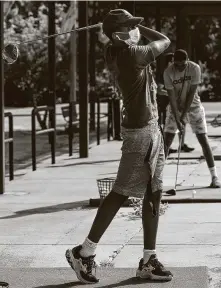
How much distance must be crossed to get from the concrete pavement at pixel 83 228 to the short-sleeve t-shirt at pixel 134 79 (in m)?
1.18

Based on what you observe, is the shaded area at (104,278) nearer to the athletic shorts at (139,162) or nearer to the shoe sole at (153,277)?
the shoe sole at (153,277)

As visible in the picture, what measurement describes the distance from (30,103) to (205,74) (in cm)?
867

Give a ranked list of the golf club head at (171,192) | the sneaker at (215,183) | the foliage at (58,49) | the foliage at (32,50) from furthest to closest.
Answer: the foliage at (32,50) → the foliage at (58,49) → the sneaker at (215,183) → the golf club head at (171,192)

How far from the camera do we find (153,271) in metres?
6.93

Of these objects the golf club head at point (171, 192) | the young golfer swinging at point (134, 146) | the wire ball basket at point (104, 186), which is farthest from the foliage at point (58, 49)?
the young golfer swinging at point (134, 146)

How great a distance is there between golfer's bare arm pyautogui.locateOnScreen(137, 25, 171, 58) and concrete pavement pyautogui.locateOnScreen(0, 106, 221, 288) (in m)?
1.63

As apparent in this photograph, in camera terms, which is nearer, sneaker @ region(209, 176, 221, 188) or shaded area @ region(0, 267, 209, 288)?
shaded area @ region(0, 267, 209, 288)

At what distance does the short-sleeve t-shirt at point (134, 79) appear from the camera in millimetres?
6730

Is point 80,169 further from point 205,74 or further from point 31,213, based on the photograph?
point 205,74

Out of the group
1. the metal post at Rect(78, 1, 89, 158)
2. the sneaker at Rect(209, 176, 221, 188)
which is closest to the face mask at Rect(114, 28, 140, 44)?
the sneaker at Rect(209, 176, 221, 188)

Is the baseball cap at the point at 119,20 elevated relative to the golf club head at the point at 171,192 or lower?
elevated

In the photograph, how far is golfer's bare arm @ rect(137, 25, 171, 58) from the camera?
6.76 meters

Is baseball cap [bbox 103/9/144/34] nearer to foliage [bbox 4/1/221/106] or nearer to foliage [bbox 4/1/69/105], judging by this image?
foliage [bbox 4/1/221/106]

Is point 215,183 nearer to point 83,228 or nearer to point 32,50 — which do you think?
point 83,228
